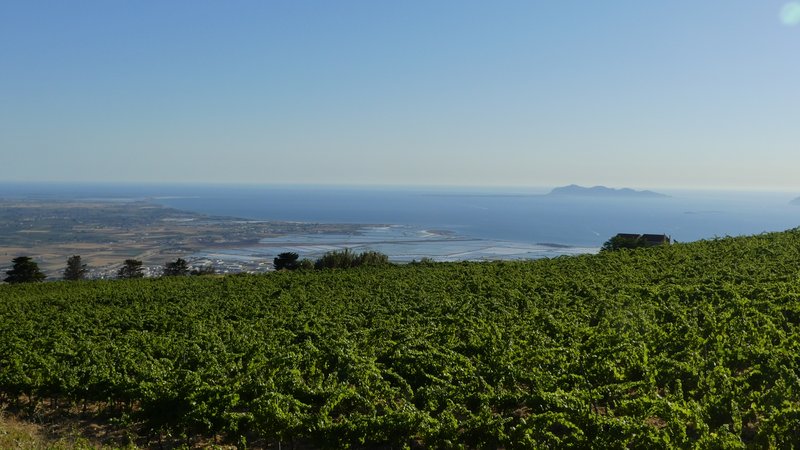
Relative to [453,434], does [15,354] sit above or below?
below

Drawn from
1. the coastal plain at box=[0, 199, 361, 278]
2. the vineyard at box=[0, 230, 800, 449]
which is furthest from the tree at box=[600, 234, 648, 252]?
the coastal plain at box=[0, 199, 361, 278]

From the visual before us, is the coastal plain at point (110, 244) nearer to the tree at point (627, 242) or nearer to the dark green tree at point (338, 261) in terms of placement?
the dark green tree at point (338, 261)

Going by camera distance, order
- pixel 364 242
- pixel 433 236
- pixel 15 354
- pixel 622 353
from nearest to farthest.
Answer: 1. pixel 622 353
2. pixel 15 354
3. pixel 364 242
4. pixel 433 236

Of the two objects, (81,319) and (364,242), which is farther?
(364,242)

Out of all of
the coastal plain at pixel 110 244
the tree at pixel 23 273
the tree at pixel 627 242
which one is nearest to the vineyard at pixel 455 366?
the tree at pixel 627 242

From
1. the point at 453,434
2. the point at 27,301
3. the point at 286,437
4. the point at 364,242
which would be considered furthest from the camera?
the point at 364,242

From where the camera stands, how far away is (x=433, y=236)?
189 metres

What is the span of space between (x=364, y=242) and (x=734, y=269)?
468 ft

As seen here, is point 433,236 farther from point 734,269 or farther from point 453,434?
point 453,434

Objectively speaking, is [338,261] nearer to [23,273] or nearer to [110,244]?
[23,273]

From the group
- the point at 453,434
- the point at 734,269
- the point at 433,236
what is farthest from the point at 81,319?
the point at 433,236

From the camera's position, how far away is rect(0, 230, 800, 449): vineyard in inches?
365

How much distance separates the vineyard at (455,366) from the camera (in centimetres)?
927

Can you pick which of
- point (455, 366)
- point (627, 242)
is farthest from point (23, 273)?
point (627, 242)
